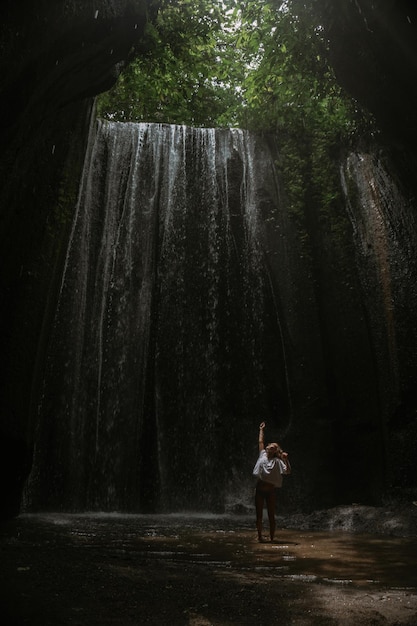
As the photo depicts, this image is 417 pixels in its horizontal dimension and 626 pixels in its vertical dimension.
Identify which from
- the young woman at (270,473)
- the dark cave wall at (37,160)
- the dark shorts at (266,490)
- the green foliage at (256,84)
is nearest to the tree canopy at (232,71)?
the green foliage at (256,84)

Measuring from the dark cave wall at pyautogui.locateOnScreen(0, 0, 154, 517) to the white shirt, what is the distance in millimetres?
3116

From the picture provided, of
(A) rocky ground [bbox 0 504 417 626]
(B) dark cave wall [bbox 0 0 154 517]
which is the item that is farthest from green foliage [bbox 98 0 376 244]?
(A) rocky ground [bbox 0 504 417 626]

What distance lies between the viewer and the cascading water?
11227 millimetres

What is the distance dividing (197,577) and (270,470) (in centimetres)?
275

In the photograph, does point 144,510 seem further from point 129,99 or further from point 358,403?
point 129,99

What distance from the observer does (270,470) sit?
7.18m

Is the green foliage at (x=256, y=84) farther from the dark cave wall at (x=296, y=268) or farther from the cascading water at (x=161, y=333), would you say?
the dark cave wall at (x=296, y=268)

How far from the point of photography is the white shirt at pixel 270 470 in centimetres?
719

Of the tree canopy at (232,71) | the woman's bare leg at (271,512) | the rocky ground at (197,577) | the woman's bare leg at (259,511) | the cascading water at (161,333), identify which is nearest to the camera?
the rocky ground at (197,577)

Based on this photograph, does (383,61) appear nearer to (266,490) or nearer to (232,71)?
(266,490)

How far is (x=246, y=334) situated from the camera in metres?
12.4

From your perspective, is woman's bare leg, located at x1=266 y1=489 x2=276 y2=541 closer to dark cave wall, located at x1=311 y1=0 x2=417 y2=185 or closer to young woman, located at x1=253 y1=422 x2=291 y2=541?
young woman, located at x1=253 y1=422 x2=291 y2=541

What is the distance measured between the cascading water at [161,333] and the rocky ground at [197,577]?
11.0 feet

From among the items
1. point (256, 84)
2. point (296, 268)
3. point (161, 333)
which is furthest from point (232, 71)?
point (161, 333)
